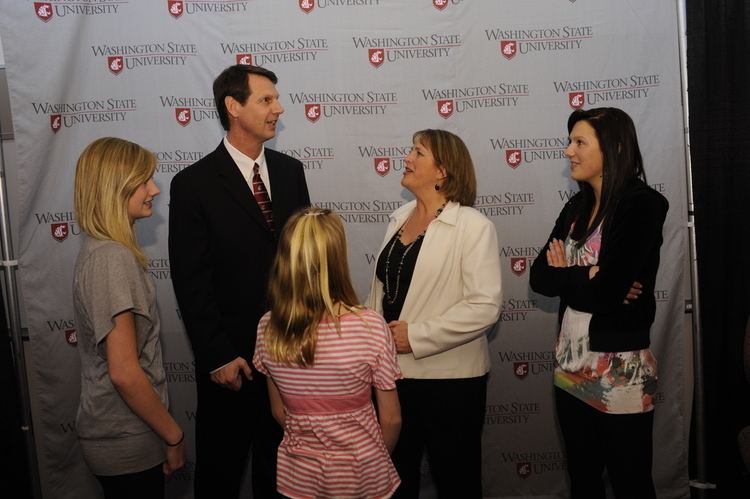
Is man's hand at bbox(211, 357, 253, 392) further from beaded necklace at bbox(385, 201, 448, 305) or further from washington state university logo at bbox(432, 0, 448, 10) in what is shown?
washington state university logo at bbox(432, 0, 448, 10)

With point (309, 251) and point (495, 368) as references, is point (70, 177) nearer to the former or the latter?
point (309, 251)

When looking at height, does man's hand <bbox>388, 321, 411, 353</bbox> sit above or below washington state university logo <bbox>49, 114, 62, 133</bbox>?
below

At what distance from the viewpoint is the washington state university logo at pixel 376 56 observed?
11.4 feet

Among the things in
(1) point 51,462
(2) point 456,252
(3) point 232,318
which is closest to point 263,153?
(3) point 232,318

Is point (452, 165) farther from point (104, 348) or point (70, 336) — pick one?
point (70, 336)

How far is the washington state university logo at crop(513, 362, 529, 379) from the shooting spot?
3586 mm

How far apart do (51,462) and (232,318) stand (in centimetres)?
170

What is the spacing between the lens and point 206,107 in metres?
3.49

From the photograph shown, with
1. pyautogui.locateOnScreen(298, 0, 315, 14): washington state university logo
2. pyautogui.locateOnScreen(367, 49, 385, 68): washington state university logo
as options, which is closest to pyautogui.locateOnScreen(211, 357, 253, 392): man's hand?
pyautogui.locateOnScreen(367, 49, 385, 68): washington state university logo

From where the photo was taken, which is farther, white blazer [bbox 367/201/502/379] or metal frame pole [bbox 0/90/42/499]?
metal frame pole [bbox 0/90/42/499]

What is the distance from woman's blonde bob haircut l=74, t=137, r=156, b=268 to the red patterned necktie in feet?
2.15

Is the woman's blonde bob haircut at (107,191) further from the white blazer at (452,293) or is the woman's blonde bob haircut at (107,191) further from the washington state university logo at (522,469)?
the washington state university logo at (522,469)

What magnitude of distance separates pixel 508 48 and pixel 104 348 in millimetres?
2466

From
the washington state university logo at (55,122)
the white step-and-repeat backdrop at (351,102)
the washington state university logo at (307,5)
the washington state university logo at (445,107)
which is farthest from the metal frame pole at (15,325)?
the washington state university logo at (445,107)
